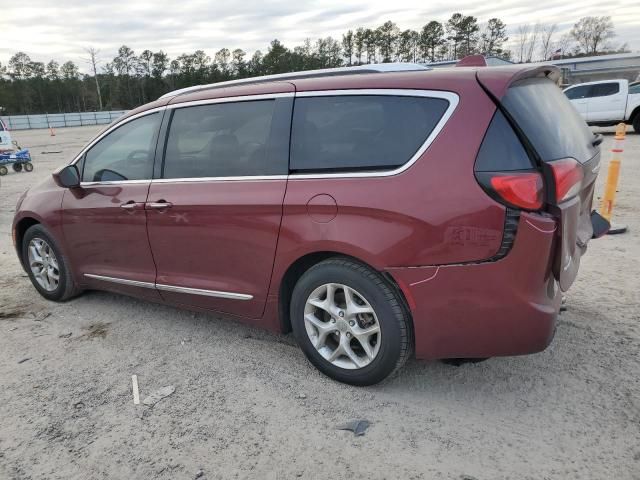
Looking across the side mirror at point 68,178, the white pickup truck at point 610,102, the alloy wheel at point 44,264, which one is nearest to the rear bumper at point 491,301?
the side mirror at point 68,178

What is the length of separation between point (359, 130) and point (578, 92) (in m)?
18.3

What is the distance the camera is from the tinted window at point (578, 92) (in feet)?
59.4

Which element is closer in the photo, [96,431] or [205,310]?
[96,431]

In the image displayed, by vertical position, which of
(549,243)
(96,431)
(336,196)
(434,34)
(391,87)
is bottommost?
(96,431)

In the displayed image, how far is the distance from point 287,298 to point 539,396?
1592 millimetres

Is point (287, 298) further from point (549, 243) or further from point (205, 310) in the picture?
point (549, 243)

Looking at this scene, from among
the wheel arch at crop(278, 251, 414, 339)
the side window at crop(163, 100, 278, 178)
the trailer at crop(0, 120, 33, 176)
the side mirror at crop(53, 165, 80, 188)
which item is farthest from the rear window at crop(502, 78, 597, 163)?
the trailer at crop(0, 120, 33, 176)

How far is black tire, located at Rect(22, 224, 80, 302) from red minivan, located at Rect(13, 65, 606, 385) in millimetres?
907

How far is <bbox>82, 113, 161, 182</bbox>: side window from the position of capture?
3887 mm

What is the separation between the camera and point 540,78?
301cm

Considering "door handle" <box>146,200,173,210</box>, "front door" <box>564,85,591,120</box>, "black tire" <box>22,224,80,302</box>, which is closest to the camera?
"door handle" <box>146,200,173,210</box>

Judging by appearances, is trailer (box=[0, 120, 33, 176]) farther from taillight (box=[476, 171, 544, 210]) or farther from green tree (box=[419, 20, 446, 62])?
green tree (box=[419, 20, 446, 62])

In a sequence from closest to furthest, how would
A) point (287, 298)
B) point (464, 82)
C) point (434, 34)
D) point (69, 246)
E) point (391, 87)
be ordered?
1. point (464, 82)
2. point (391, 87)
3. point (287, 298)
4. point (69, 246)
5. point (434, 34)

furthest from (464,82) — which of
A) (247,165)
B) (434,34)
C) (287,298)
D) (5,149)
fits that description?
(434,34)
